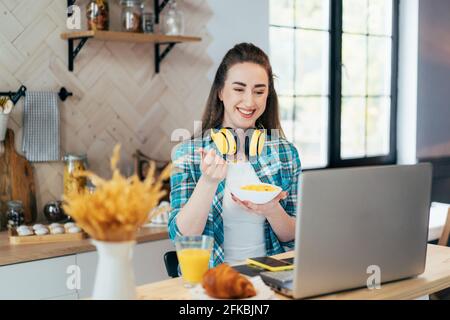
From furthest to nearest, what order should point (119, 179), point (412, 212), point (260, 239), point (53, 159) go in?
point (53, 159)
point (260, 239)
point (412, 212)
point (119, 179)

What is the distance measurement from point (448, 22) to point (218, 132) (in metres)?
2.89

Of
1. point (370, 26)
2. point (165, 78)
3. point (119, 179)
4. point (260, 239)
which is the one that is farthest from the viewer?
point (370, 26)

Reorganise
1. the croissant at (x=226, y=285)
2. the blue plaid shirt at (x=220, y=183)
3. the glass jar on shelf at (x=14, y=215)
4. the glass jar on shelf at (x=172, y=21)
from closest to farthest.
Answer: the croissant at (x=226, y=285) < the blue plaid shirt at (x=220, y=183) < the glass jar on shelf at (x=14, y=215) < the glass jar on shelf at (x=172, y=21)

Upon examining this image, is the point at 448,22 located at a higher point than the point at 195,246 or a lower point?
higher

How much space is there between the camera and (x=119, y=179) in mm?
1463

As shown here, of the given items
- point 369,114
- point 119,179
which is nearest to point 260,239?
point 119,179

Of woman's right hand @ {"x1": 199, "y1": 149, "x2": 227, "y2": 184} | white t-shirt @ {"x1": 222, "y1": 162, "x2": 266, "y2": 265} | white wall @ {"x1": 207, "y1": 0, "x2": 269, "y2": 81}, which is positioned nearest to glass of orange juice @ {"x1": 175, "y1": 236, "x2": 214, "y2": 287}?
woman's right hand @ {"x1": 199, "y1": 149, "x2": 227, "y2": 184}

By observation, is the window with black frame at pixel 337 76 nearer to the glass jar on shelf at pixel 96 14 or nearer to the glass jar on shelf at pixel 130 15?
the glass jar on shelf at pixel 130 15

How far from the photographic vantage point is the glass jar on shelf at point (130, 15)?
10.7 ft

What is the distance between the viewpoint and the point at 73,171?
315cm

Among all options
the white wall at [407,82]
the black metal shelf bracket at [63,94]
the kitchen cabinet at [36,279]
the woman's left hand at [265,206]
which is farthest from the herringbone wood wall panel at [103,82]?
the white wall at [407,82]

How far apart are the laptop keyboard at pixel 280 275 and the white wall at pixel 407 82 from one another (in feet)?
10.6

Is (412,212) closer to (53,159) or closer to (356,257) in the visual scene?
(356,257)

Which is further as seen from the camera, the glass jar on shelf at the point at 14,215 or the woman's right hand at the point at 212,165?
the glass jar on shelf at the point at 14,215
